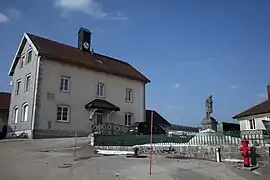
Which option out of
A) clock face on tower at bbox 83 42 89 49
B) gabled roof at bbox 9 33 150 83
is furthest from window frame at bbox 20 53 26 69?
clock face on tower at bbox 83 42 89 49

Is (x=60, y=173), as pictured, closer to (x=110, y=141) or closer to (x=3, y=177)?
(x=3, y=177)

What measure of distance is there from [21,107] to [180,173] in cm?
2354

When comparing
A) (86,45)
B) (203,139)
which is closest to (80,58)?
(86,45)

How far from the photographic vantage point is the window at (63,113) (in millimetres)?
28500

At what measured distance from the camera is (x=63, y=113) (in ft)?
94.6

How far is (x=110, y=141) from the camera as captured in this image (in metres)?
18.1

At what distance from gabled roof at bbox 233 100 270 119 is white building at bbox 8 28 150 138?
11.7m

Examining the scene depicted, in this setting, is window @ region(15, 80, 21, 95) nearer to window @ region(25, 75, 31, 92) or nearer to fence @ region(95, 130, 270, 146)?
window @ region(25, 75, 31, 92)

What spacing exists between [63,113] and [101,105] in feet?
13.1

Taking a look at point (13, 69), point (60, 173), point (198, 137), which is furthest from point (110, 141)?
point (13, 69)

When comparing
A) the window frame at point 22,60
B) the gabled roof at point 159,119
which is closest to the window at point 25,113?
the window frame at point 22,60

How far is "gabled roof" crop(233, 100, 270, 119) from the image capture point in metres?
31.4

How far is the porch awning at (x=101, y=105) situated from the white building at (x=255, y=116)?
1475 centimetres

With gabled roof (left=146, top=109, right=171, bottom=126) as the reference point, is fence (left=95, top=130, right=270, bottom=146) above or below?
below
